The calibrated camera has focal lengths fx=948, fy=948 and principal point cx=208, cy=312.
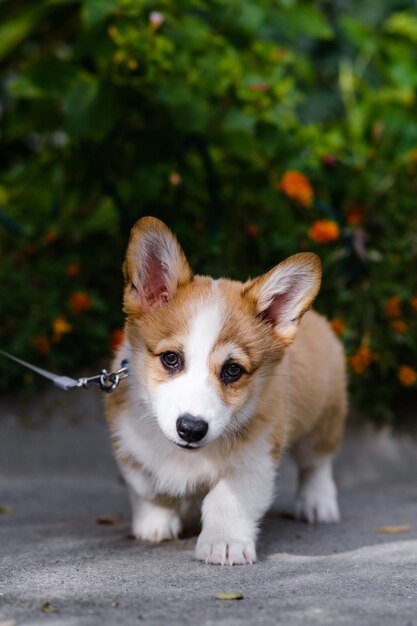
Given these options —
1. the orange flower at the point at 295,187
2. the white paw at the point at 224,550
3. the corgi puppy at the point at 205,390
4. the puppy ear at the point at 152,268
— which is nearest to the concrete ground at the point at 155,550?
the white paw at the point at 224,550

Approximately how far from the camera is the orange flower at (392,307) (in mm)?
5348

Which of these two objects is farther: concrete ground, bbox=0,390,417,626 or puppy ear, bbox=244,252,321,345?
puppy ear, bbox=244,252,321,345

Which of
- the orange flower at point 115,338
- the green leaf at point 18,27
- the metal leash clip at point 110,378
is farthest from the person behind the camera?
the green leaf at point 18,27

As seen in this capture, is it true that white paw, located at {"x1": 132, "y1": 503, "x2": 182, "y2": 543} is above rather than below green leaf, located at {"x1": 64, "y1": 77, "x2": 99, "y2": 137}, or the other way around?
below

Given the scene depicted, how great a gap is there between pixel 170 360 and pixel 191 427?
335 millimetres

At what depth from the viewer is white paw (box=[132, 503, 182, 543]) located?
353 centimetres

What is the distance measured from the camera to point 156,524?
3.54 meters

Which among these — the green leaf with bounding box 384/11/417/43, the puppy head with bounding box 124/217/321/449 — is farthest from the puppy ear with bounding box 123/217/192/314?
the green leaf with bounding box 384/11/417/43

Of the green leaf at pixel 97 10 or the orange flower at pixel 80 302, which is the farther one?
the orange flower at pixel 80 302

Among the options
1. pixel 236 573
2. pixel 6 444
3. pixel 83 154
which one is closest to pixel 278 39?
pixel 83 154

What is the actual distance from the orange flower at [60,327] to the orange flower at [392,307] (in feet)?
5.85

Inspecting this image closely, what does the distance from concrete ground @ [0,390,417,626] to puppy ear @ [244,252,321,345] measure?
824 millimetres

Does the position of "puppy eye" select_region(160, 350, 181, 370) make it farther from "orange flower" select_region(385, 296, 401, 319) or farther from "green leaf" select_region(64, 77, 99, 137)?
"orange flower" select_region(385, 296, 401, 319)

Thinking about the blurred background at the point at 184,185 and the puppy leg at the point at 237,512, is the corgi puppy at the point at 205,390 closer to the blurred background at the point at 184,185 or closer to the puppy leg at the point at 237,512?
the puppy leg at the point at 237,512
